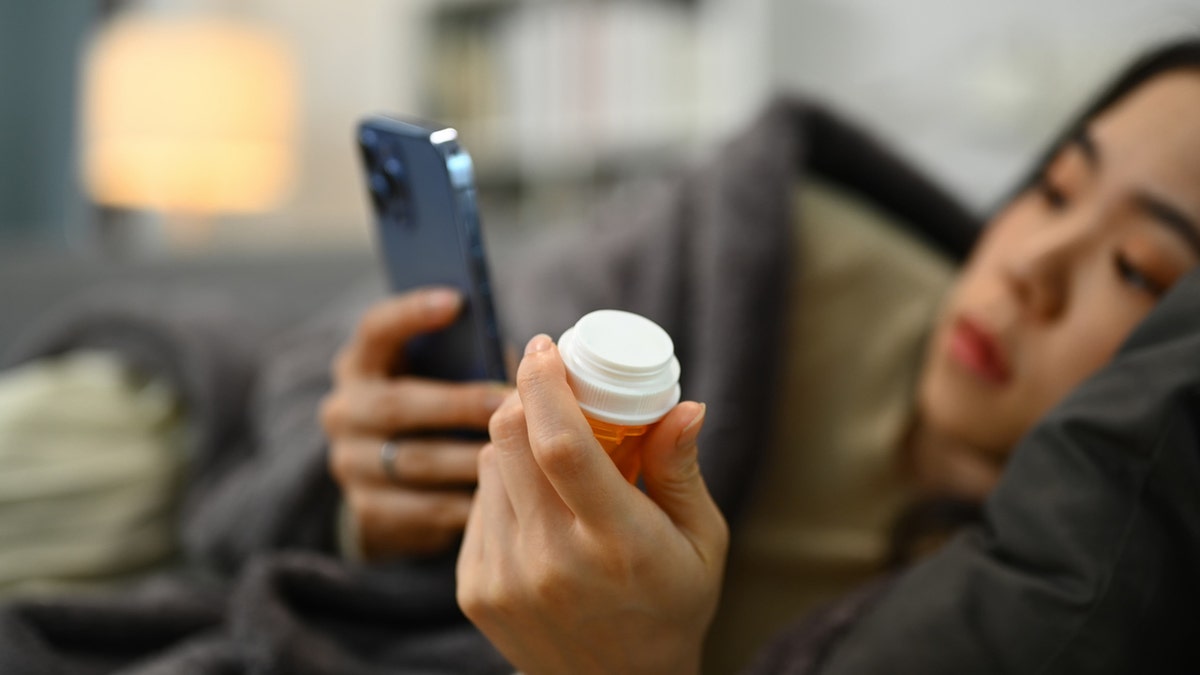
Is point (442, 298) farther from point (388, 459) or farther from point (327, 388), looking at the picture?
point (327, 388)

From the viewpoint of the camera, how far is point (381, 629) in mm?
626

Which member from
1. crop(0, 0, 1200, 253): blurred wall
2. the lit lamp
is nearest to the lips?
crop(0, 0, 1200, 253): blurred wall

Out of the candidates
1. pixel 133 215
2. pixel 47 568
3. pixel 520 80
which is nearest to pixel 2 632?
pixel 47 568

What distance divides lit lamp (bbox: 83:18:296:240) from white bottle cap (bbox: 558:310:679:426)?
207 centimetres

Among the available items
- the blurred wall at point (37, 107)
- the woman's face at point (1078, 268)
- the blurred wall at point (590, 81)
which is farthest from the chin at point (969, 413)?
the blurred wall at point (37, 107)

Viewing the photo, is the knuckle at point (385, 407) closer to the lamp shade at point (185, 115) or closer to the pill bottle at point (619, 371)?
the pill bottle at point (619, 371)

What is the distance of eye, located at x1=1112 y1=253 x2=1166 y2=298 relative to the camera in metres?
0.59

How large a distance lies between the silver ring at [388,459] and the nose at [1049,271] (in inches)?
19.0

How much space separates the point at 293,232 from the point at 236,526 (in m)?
2.10

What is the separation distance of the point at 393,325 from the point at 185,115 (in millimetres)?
1864

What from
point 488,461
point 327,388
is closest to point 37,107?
point 327,388

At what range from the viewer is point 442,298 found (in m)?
0.49

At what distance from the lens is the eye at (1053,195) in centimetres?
67

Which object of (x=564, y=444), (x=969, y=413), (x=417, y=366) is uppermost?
(x=564, y=444)
